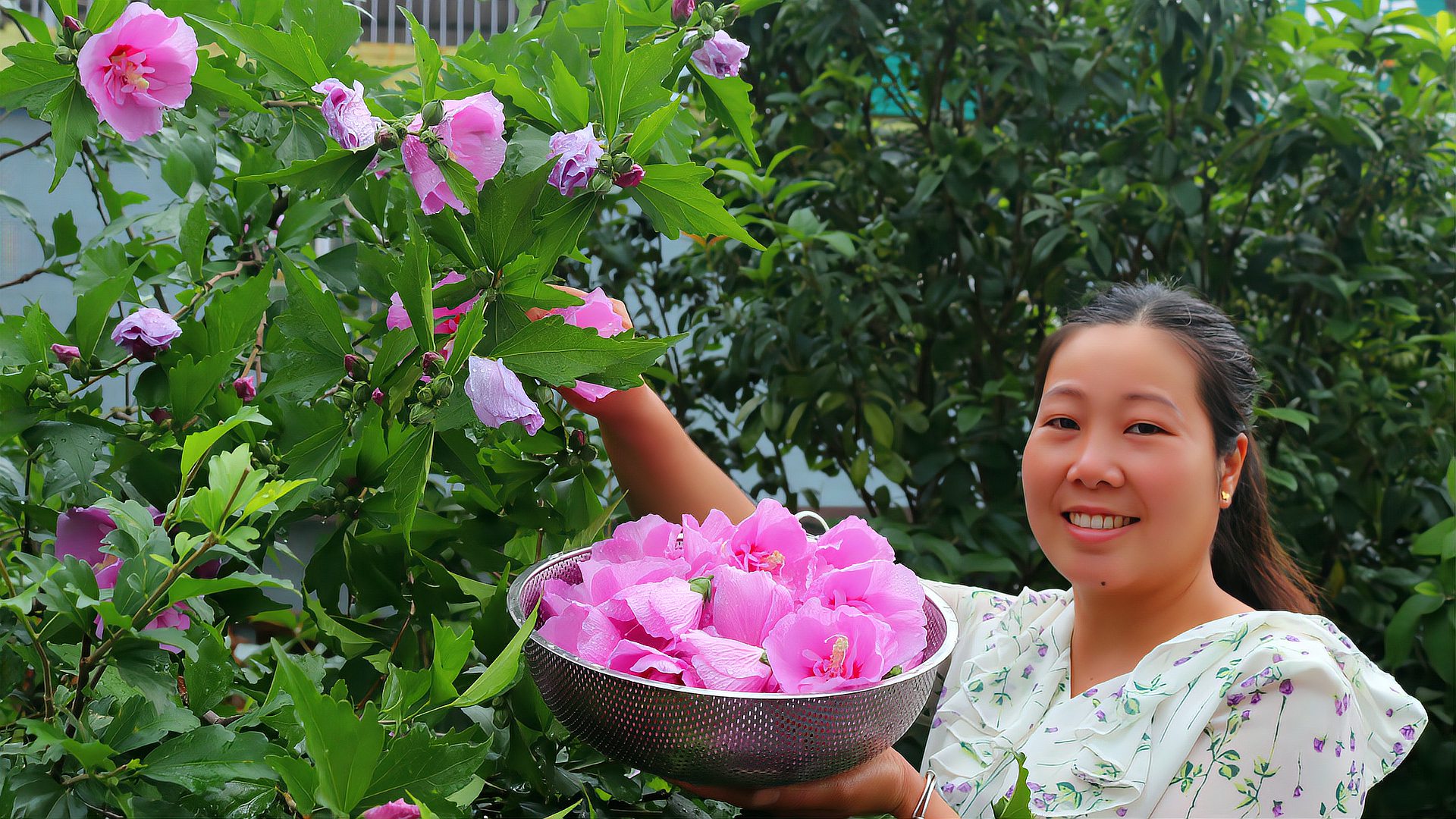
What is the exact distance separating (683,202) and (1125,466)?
63cm

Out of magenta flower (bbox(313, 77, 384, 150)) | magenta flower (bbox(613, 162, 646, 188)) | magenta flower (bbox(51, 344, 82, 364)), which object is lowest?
magenta flower (bbox(51, 344, 82, 364))

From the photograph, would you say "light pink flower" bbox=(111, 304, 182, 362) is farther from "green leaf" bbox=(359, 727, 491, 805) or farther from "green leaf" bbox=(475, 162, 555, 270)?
"green leaf" bbox=(359, 727, 491, 805)

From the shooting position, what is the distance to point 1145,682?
1.14m

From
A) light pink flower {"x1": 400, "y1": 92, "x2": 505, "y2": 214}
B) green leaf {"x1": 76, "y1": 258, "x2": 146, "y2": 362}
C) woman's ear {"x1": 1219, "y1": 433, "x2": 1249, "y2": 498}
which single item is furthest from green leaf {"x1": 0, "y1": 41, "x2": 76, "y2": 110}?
woman's ear {"x1": 1219, "y1": 433, "x2": 1249, "y2": 498}

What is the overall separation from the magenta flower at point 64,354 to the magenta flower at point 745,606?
0.38m

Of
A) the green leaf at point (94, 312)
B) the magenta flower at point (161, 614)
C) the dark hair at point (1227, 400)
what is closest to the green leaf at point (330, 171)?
the green leaf at point (94, 312)

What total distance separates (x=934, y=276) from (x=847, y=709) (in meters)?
1.52

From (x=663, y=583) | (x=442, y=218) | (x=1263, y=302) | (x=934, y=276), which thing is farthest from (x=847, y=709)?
(x=1263, y=302)

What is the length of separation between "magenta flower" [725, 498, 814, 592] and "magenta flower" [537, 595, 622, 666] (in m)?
0.09

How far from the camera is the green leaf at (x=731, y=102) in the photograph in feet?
2.52

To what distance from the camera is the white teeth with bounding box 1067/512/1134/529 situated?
111 cm

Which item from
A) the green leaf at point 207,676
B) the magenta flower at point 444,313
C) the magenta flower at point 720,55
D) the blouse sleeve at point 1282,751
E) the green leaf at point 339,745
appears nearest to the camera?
the green leaf at point 339,745

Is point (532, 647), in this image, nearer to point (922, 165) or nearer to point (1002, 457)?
point (1002, 457)

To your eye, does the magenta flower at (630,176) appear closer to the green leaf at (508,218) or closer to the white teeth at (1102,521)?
the green leaf at (508,218)
